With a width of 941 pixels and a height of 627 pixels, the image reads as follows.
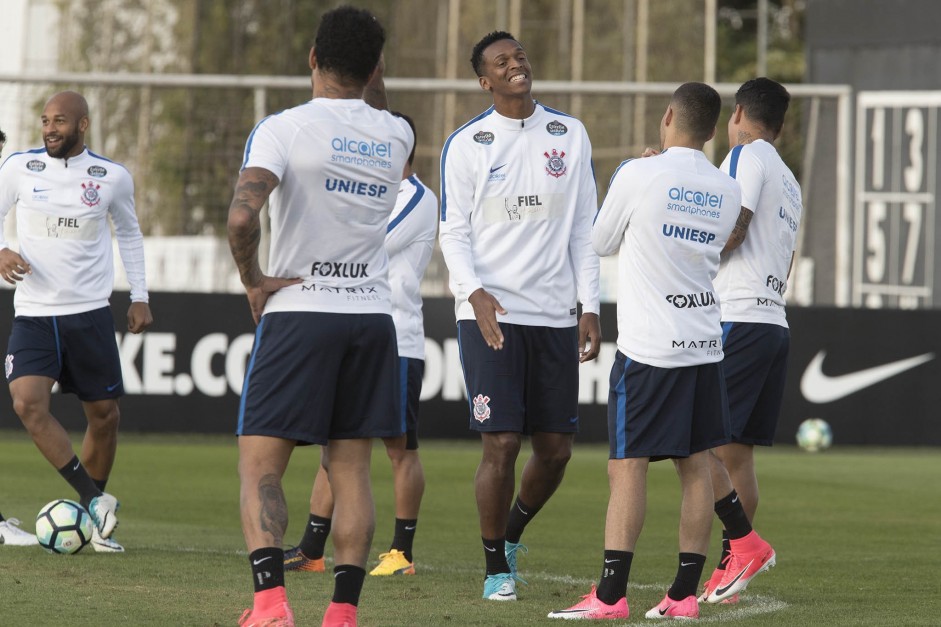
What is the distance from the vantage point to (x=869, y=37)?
70.3 ft

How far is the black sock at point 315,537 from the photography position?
7.49 m

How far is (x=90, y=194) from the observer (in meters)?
8.20

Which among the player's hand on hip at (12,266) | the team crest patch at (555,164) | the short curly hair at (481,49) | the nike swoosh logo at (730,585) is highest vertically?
the short curly hair at (481,49)

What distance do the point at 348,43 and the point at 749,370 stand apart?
268 centimetres

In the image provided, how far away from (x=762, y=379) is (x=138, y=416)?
9.13m

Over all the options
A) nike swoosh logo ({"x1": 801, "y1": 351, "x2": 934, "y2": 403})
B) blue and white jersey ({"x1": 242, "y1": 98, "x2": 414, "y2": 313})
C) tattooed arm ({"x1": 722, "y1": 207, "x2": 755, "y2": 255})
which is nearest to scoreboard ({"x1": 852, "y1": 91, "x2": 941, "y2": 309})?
nike swoosh logo ({"x1": 801, "y1": 351, "x2": 934, "y2": 403})

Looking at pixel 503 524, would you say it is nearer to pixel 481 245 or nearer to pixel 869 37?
pixel 481 245

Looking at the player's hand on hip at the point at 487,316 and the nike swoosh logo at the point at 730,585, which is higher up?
the player's hand on hip at the point at 487,316

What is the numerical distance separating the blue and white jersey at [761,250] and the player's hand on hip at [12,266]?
362 centimetres

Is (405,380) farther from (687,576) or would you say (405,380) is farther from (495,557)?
(687,576)

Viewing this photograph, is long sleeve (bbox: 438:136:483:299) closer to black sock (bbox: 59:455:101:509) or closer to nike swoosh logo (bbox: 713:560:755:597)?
nike swoosh logo (bbox: 713:560:755:597)

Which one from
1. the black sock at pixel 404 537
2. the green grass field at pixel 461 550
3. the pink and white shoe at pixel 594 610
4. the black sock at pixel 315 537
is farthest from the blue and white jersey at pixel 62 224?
the pink and white shoe at pixel 594 610

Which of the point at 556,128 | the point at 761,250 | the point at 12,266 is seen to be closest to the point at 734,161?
the point at 761,250

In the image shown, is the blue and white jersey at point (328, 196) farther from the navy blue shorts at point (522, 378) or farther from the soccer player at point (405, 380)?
the soccer player at point (405, 380)
